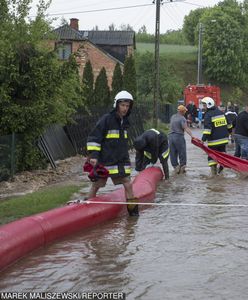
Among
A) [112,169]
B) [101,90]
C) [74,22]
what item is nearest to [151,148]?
[112,169]

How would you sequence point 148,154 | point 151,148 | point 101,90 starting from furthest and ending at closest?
point 101,90 < point 148,154 < point 151,148

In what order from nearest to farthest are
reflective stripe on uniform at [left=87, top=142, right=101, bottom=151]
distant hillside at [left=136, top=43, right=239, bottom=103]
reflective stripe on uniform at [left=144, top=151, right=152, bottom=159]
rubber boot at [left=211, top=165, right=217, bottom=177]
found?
reflective stripe on uniform at [left=87, top=142, right=101, bottom=151]
reflective stripe on uniform at [left=144, top=151, right=152, bottom=159]
rubber boot at [left=211, top=165, right=217, bottom=177]
distant hillside at [left=136, top=43, right=239, bottom=103]

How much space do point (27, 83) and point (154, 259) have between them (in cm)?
Answer: 908

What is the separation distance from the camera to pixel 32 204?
9844mm

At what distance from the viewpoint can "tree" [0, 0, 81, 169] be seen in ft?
47.2

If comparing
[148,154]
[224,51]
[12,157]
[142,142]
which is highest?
[224,51]

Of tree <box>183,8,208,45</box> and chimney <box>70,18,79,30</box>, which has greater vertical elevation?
tree <box>183,8,208,45</box>

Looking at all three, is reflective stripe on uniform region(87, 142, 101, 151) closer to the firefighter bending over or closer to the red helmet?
the red helmet

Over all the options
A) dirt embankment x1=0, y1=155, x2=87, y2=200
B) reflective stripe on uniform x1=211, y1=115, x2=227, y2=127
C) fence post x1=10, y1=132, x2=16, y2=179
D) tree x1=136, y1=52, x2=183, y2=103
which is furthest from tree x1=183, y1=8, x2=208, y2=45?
fence post x1=10, y1=132, x2=16, y2=179

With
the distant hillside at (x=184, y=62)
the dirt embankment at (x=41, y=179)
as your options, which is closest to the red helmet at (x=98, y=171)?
the dirt embankment at (x=41, y=179)

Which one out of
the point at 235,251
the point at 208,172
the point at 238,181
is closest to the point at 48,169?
the point at 208,172

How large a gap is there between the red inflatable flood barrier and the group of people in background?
42 cm

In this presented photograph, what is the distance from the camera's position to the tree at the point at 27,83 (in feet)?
47.2

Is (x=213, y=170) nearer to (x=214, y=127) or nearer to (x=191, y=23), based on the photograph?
(x=214, y=127)
